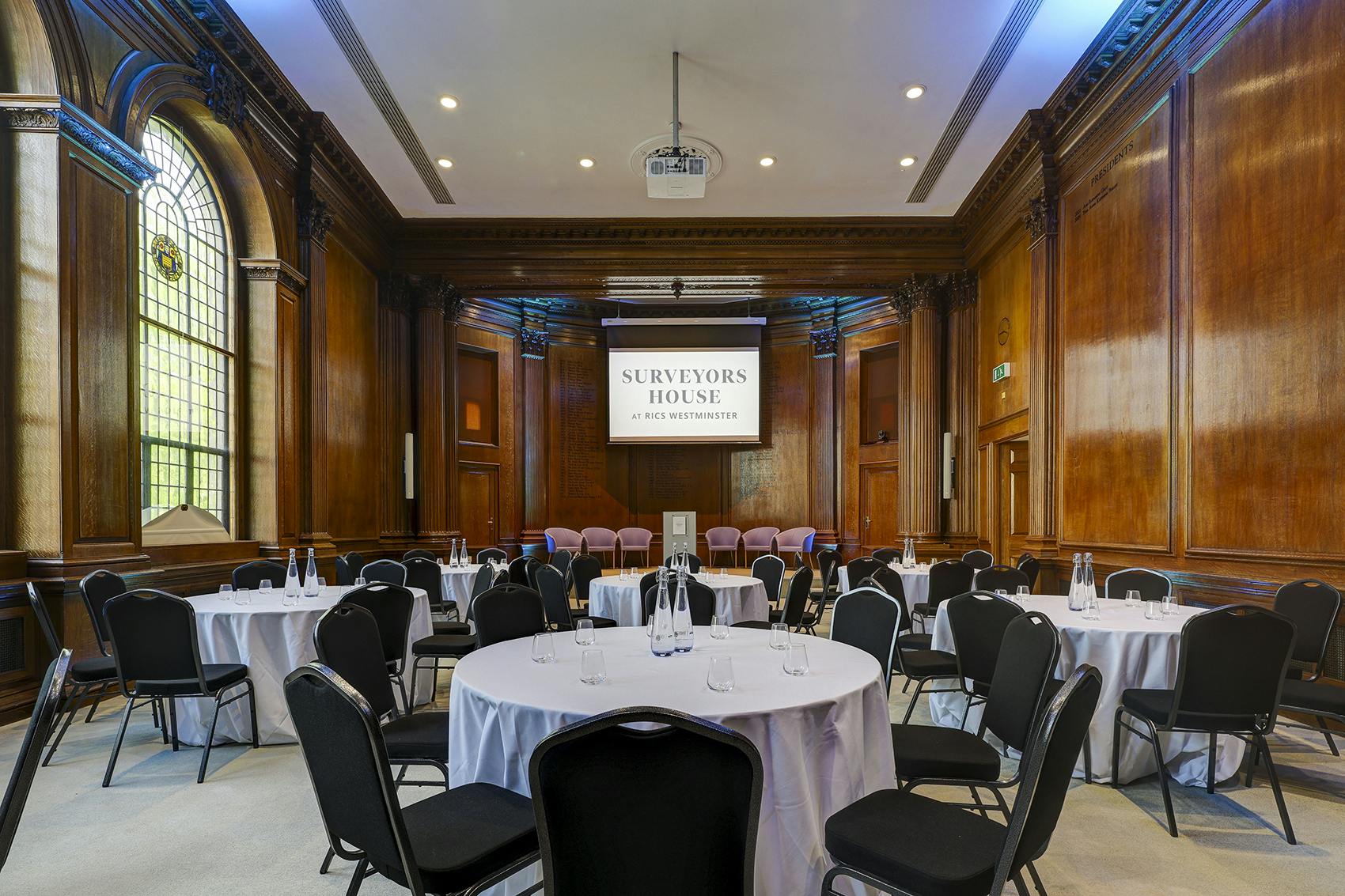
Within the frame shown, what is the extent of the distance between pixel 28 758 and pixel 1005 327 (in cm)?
896

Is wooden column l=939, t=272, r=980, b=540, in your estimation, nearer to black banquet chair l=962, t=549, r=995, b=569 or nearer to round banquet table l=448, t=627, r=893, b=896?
black banquet chair l=962, t=549, r=995, b=569

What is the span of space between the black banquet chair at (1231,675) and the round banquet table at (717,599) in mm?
2822

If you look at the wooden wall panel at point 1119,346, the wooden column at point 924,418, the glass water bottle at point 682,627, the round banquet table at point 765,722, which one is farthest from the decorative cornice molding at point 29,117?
the wooden column at point 924,418

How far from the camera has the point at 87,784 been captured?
3451 millimetres

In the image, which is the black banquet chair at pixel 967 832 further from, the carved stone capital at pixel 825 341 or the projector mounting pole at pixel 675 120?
the carved stone capital at pixel 825 341

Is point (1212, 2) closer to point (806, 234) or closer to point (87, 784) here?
point (806, 234)

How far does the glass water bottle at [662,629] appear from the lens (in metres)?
2.64

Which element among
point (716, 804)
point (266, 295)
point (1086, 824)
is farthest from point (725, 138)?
point (716, 804)

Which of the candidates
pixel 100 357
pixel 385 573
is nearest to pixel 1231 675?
pixel 385 573

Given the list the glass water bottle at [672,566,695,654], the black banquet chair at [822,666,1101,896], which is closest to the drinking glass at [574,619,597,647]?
the glass water bottle at [672,566,695,654]

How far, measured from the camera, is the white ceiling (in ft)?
19.0

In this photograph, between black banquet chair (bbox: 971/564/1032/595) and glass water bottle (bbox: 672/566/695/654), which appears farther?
black banquet chair (bbox: 971/564/1032/595)

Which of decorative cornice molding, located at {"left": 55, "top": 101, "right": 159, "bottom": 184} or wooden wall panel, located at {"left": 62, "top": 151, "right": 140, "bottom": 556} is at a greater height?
decorative cornice molding, located at {"left": 55, "top": 101, "right": 159, "bottom": 184}

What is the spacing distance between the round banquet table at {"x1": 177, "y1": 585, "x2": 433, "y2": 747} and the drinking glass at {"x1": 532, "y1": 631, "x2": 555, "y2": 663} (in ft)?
6.21
